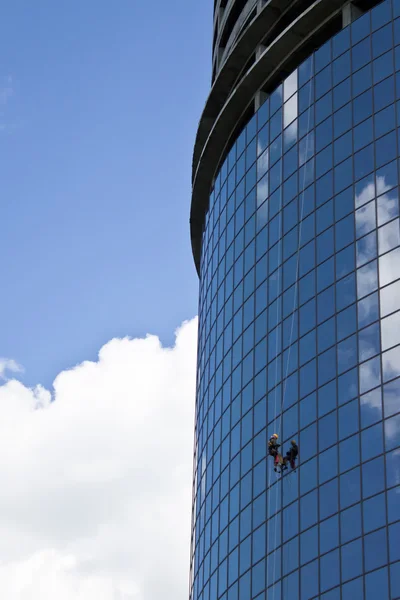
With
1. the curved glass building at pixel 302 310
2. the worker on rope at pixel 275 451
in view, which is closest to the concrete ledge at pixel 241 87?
the curved glass building at pixel 302 310

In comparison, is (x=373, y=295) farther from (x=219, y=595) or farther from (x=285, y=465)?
(x=219, y=595)

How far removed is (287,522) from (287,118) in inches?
1163

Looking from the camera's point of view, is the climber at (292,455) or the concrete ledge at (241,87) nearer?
the climber at (292,455)

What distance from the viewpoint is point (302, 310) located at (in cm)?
7631

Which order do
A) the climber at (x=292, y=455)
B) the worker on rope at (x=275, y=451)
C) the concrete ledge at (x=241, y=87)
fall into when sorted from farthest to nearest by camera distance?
the concrete ledge at (x=241, y=87) → the climber at (x=292, y=455) → the worker on rope at (x=275, y=451)

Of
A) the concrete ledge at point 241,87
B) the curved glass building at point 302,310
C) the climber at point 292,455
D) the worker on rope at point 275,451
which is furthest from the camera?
the concrete ledge at point 241,87

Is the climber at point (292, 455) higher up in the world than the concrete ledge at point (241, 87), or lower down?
lower down

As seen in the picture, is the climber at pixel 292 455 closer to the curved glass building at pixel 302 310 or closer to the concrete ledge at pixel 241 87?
the curved glass building at pixel 302 310

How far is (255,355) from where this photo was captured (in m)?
81.4

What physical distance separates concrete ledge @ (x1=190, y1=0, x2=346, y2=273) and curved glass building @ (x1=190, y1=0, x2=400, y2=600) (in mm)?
148

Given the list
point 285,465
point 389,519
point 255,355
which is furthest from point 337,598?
point 255,355

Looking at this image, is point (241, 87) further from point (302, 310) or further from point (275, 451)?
point (275, 451)

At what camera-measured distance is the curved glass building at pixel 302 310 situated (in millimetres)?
66812

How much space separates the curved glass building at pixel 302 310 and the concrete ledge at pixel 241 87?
0.15 m
